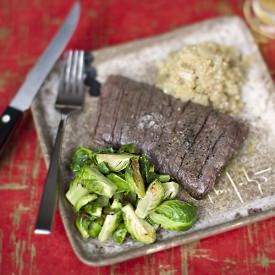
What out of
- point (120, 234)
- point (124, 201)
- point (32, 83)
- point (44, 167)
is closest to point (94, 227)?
point (120, 234)

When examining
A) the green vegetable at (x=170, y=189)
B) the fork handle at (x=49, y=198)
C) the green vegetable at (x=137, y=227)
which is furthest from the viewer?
the green vegetable at (x=170, y=189)

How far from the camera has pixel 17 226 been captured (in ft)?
12.5

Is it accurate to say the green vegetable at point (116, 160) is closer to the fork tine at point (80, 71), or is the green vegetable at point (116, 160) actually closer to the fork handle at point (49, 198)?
the fork handle at point (49, 198)

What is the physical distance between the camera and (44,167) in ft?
13.6

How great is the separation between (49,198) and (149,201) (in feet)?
2.47

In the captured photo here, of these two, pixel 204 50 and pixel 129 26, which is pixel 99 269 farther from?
pixel 129 26

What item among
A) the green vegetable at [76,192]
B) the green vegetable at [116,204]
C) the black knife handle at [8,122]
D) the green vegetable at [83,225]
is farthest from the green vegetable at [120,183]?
the black knife handle at [8,122]

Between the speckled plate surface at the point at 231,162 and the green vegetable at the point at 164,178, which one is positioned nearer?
the speckled plate surface at the point at 231,162

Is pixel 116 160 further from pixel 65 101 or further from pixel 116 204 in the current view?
pixel 65 101

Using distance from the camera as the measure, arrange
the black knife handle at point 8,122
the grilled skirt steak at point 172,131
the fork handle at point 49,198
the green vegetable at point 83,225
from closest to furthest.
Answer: the fork handle at point 49,198, the green vegetable at point 83,225, the grilled skirt steak at point 172,131, the black knife handle at point 8,122

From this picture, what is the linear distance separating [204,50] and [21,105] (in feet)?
5.79

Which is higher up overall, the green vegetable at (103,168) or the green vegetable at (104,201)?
the green vegetable at (103,168)

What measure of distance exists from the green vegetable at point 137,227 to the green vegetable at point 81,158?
0.57 meters

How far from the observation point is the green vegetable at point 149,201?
3383 millimetres
